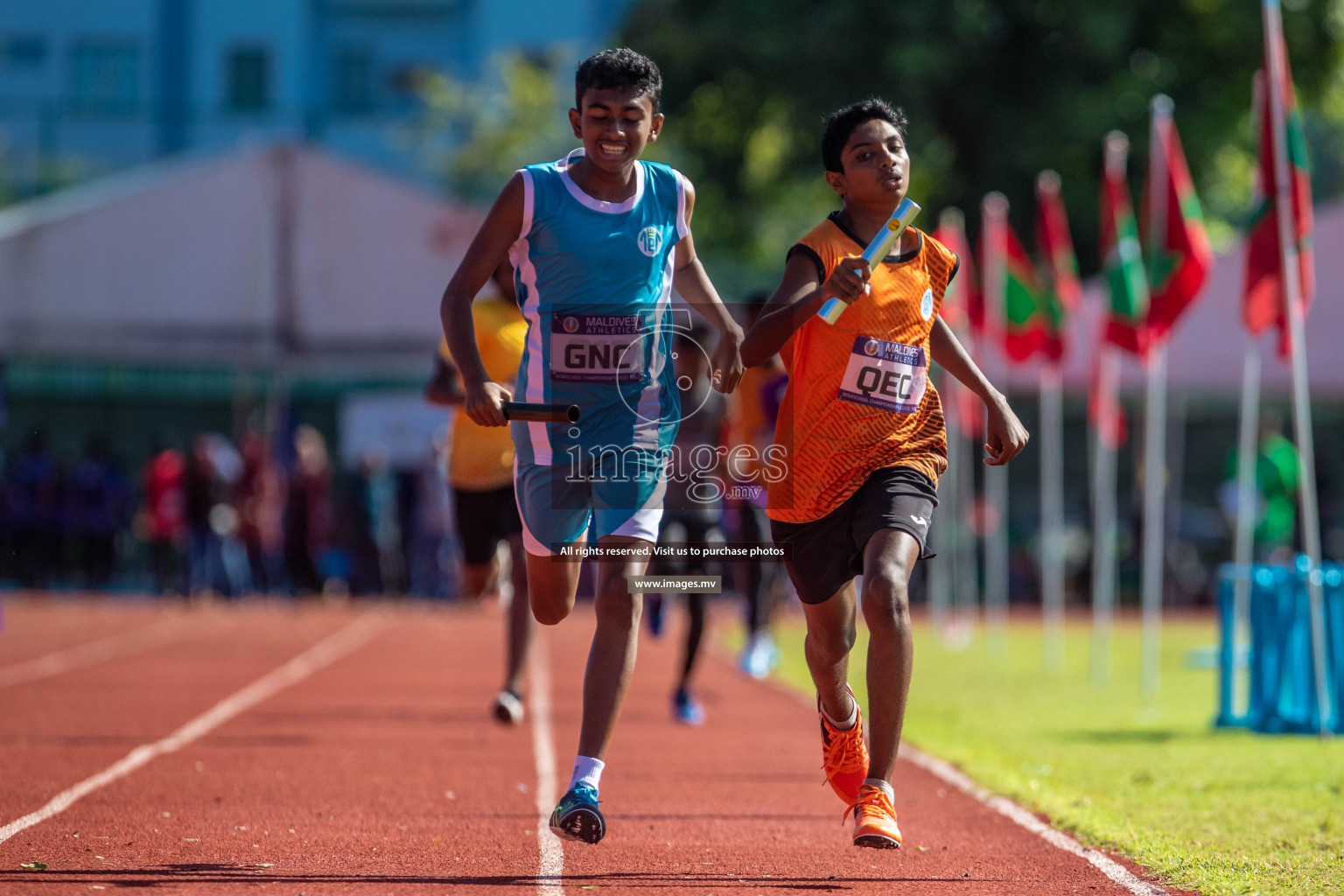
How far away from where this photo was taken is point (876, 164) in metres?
5.62

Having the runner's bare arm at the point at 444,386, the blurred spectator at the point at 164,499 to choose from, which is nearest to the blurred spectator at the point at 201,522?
the blurred spectator at the point at 164,499

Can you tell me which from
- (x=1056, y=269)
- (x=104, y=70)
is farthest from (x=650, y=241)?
(x=104, y=70)

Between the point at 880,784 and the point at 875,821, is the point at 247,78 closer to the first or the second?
the point at 880,784

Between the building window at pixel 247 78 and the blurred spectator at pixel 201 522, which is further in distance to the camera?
the building window at pixel 247 78

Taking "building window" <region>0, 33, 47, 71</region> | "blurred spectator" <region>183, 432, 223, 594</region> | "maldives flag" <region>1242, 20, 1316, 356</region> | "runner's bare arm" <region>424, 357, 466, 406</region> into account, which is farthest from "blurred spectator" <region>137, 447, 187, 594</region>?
"building window" <region>0, 33, 47, 71</region>

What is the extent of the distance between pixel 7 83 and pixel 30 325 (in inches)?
943

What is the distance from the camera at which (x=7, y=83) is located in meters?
43.3

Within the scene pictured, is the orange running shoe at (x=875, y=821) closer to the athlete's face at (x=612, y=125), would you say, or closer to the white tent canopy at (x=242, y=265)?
the athlete's face at (x=612, y=125)

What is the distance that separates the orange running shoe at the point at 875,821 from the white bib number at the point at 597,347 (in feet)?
4.61

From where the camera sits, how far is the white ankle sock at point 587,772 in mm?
5242

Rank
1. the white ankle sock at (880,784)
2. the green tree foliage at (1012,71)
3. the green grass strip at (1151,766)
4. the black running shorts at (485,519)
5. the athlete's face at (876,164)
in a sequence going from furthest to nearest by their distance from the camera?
the green tree foliage at (1012,71) → the black running shorts at (485,519) → the green grass strip at (1151,766) → the athlete's face at (876,164) → the white ankle sock at (880,784)

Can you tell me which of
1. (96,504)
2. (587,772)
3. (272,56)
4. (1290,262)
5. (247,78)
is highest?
(272,56)

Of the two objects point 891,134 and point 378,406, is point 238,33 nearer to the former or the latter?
point 378,406

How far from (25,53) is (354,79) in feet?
28.5
